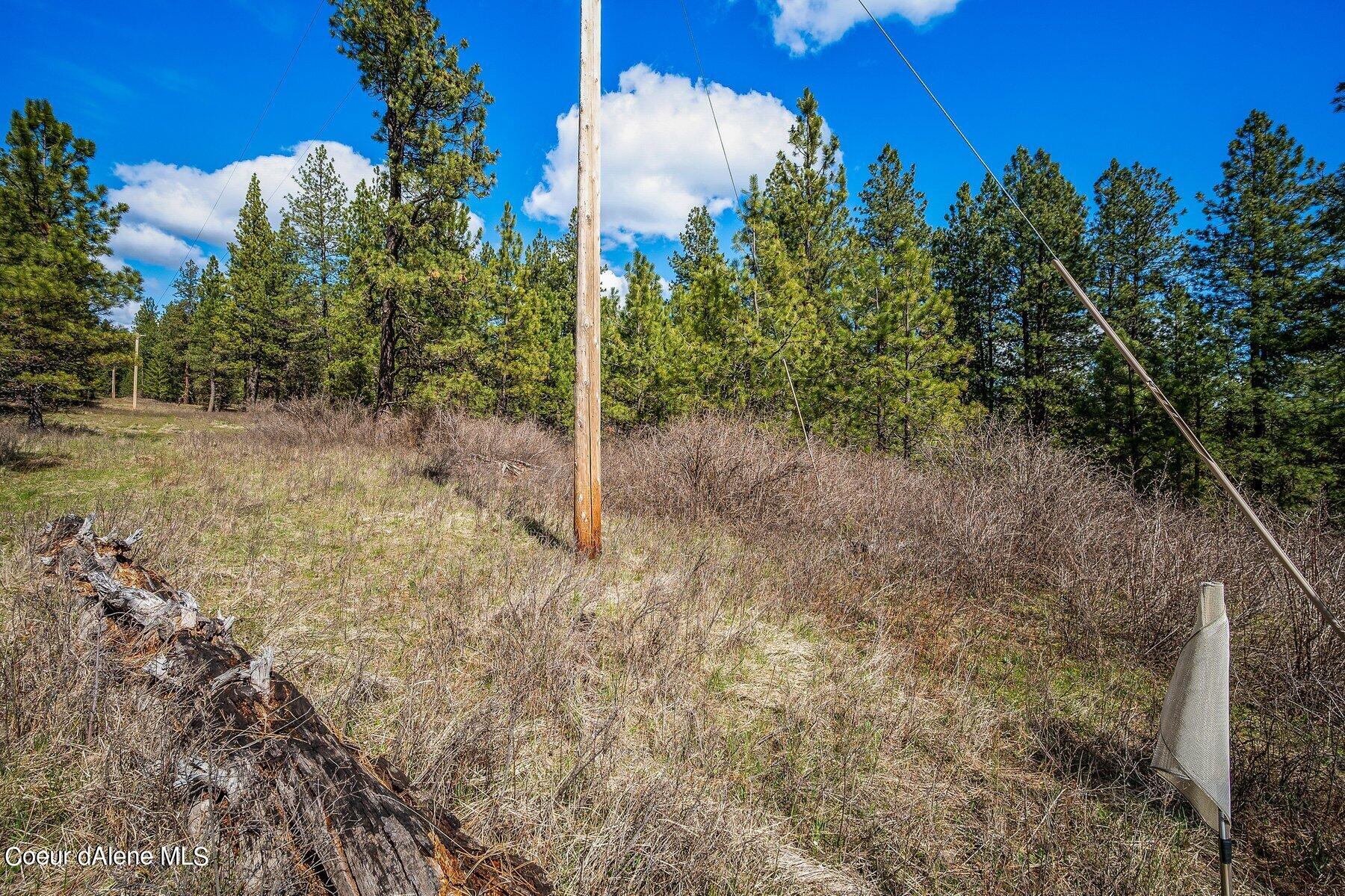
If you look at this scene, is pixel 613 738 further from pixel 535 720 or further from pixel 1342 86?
pixel 1342 86

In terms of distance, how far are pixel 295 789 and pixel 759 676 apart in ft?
8.56

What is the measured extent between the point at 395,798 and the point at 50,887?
94cm

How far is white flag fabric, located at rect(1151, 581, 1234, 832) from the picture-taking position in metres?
1.64

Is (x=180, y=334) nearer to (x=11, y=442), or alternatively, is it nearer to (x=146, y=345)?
(x=146, y=345)

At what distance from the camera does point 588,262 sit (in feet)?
16.3

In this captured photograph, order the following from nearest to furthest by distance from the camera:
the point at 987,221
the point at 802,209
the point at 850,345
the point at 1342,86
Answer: the point at 1342,86, the point at 850,345, the point at 802,209, the point at 987,221

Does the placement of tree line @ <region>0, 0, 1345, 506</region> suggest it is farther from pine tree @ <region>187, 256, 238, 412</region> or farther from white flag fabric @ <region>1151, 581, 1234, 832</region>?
pine tree @ <region>187, 256, 238, 412</region>

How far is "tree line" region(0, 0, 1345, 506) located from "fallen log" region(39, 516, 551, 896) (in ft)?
29.6

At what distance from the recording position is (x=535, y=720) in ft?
8.93

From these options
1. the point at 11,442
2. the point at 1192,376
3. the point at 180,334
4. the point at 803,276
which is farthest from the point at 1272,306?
the point at 180,334

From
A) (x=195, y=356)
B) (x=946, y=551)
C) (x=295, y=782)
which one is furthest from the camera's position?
(x=195, y=356)

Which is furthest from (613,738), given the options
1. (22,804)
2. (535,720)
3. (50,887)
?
(22,804)

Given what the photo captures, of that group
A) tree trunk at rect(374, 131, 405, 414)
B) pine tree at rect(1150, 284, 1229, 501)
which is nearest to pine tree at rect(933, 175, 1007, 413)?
pine tree at rect(1150, 284, 1229, 501)

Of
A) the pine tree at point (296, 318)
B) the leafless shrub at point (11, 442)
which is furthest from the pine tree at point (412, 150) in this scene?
the pine tree at point (296, 318)
